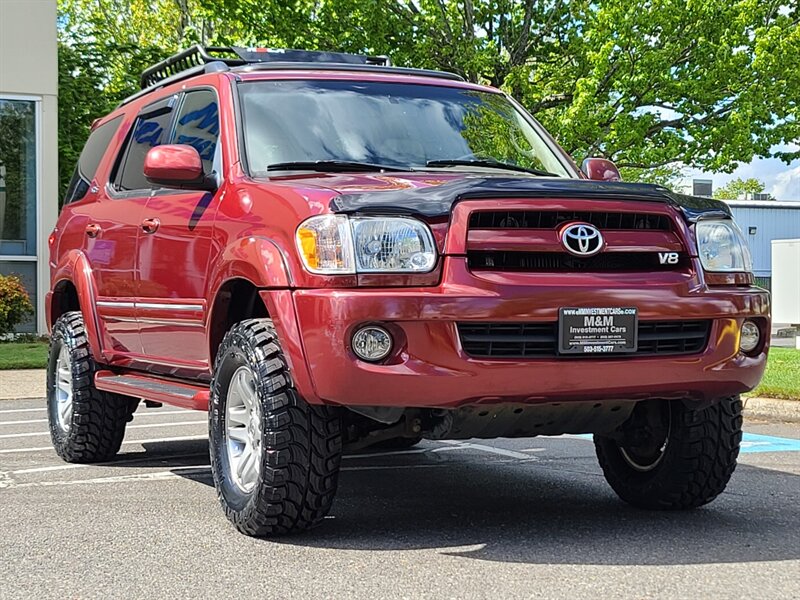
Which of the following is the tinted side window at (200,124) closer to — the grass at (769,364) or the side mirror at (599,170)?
the side mirror at (599,170)

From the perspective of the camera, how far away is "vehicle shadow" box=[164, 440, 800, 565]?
4930 mm

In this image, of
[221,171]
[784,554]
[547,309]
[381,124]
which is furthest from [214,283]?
[784,554]

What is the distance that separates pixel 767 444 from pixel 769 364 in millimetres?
6180

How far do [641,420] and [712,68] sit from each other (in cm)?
1958

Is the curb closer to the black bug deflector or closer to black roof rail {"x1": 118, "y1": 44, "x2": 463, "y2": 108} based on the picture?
black roof rail {"x1": 118, "y1": 44, "x2": 463, "y2": 108}

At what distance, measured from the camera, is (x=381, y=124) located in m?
6.17

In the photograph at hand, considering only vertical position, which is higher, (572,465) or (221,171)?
(221,171)

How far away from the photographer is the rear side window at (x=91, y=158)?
8.00 meters

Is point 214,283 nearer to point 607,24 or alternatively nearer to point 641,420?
point 641,420

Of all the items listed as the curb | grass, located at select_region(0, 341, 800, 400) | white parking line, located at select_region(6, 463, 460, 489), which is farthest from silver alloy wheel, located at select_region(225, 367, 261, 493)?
grass, located at select_region(0, 341, 800, 400)

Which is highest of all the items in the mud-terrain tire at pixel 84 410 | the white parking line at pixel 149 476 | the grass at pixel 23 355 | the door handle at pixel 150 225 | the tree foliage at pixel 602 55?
the tree foliage at pixel 602 55

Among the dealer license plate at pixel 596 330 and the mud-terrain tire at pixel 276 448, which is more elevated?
the dealer license plate at pixel 596 330

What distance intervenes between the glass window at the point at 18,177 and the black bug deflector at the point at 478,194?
15.8 meters

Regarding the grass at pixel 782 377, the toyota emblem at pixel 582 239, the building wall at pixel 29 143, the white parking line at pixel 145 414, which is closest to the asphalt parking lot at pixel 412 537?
the toyota emblem at pixel 582 239
